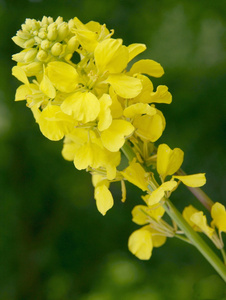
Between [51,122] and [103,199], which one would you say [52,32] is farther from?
[103,199]

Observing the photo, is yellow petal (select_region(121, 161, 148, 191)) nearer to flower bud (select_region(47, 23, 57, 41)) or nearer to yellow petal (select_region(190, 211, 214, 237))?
yellow petal (select_region(190, 211, 214, 237))

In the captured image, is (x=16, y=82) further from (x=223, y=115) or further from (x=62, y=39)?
(x=62, y=39)

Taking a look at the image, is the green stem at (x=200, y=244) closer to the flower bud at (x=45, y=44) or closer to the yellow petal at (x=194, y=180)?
the yellow petal at (x=194, y=180)

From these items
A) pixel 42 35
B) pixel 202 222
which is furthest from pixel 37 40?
pixel 202 222

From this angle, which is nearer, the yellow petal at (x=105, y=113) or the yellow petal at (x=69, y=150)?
the yellow petal at (x=105, y=113)

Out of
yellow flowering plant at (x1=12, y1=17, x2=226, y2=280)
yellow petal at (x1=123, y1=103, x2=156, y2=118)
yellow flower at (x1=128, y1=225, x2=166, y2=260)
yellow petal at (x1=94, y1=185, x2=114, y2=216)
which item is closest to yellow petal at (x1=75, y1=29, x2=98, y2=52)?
yellow flowering plant at (x1=12, y1=17, x2=226, y2=280)

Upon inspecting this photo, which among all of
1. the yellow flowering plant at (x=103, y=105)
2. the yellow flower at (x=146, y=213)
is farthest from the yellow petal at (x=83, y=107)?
the yellow flower at (x=146, y=213)

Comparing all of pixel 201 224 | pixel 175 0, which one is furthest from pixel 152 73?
pixel 175 0
